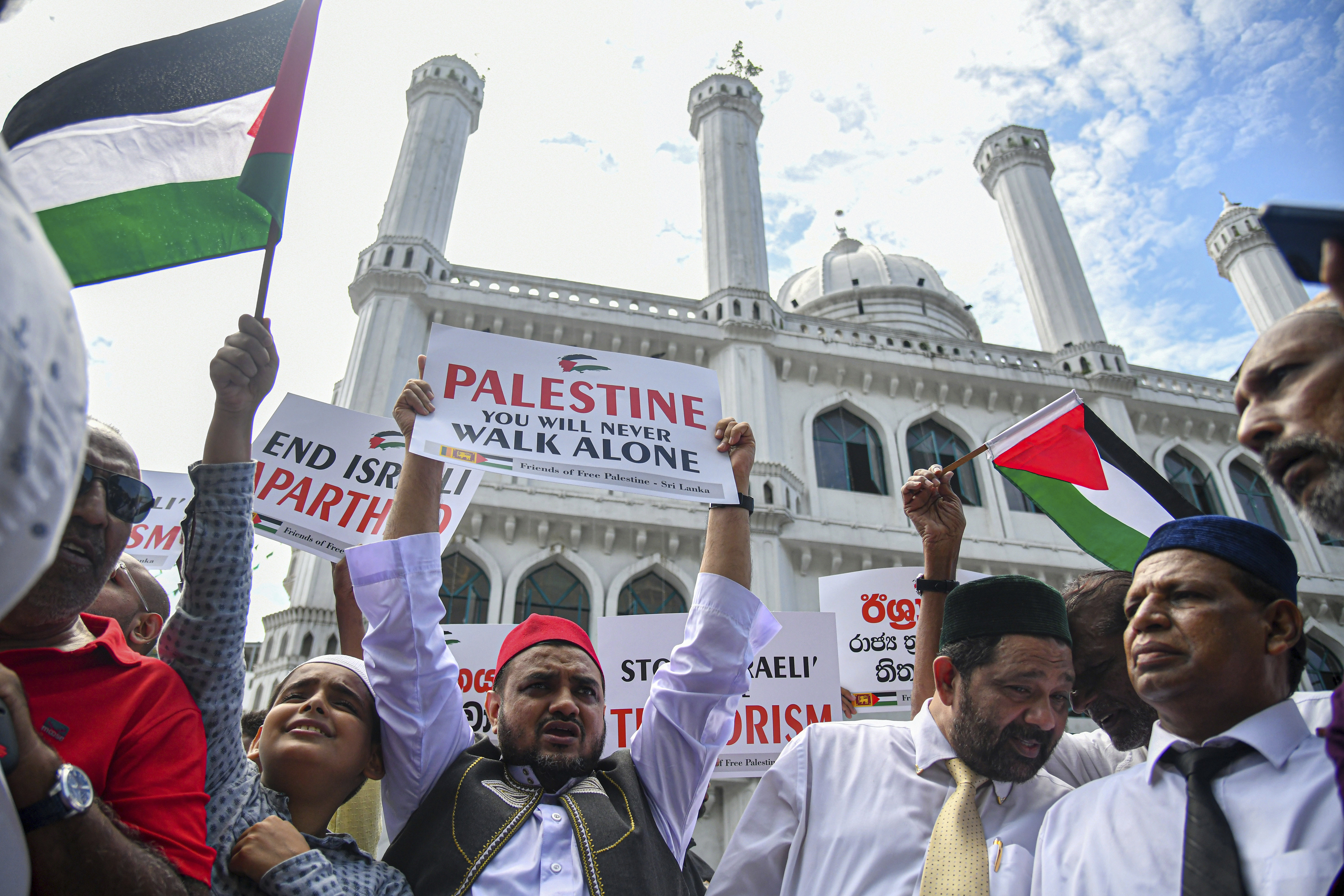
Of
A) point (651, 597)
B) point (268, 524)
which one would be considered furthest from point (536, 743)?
point (651, 597)

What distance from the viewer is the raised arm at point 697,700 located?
237cm

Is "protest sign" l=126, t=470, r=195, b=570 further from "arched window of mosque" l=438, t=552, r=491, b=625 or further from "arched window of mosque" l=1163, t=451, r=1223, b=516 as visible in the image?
"arched window of mosque" l=1163, t=451, r=1223, b=516

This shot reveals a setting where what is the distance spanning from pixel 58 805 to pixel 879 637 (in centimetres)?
578

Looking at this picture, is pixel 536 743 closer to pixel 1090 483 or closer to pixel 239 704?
pixel 239 704

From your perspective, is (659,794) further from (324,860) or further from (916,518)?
(916,518)

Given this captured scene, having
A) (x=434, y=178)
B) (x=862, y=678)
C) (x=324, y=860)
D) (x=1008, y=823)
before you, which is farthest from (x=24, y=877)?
(x=434, y=178)

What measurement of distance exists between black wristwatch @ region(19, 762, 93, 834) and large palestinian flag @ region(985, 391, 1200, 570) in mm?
3832

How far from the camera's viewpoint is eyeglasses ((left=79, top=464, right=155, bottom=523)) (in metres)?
1.50

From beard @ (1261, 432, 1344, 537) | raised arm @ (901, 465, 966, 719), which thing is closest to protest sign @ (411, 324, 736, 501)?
raised arm @ (901, 465, 966, 719)

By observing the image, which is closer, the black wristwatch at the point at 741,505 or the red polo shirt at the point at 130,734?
the red polo shirt at the point at 130,734

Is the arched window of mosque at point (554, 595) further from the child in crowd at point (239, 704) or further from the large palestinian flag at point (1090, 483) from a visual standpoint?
the child in crowd at point (239, 704)

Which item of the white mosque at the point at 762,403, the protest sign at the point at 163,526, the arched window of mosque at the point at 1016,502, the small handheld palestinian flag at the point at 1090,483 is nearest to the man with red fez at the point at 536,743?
the small handheld palestinian flag at the point at 1090,483

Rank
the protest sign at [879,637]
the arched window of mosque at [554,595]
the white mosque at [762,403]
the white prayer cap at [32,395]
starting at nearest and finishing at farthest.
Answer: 1. the white prayer cap at [32,395]
2. the protest sign at [879,637]
3. the arched window of mosque at [554,595]
4. the white mosque at [762,403]

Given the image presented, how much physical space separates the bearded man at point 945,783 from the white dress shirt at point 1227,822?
0.22m
